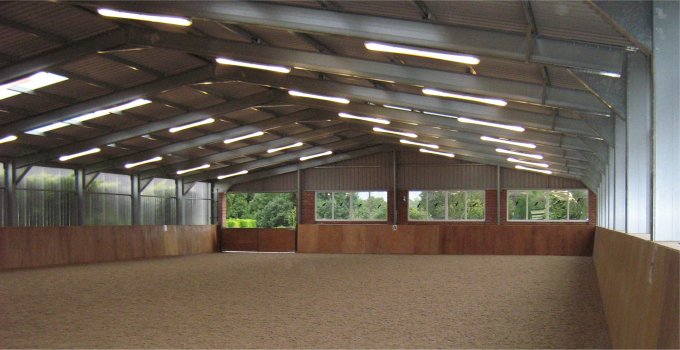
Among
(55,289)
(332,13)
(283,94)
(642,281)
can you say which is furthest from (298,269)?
(642,281)

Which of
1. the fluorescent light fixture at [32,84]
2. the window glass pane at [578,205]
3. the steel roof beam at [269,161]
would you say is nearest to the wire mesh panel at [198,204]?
the steel roof beam at [269,161]

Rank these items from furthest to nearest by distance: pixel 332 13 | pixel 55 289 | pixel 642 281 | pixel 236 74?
pixel 236 74 → pixel 55 289 → pixel 332 13 → pixel 642 281

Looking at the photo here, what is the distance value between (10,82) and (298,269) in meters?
9.94

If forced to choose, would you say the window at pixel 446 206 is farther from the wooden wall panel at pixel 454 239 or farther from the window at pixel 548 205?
the wooden wall panel at pixel 454 239

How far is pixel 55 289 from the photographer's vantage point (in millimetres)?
16297

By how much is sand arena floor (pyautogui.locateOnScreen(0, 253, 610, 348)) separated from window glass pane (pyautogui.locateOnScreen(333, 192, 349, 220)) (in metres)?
20.2

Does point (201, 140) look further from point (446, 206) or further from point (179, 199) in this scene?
point (446, 206)

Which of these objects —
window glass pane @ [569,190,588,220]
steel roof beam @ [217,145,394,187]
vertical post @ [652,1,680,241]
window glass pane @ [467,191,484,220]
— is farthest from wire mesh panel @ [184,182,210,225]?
vertical post @ [652,1,680,241]

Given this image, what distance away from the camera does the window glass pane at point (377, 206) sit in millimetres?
41500

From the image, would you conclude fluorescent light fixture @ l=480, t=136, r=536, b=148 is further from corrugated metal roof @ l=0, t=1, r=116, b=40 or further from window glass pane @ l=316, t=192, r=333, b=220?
window glass pane @ l=316, t=192, r=333, b=220

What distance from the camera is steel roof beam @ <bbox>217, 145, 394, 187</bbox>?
4088cm

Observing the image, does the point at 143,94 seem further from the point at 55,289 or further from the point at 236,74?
the point at 55,289

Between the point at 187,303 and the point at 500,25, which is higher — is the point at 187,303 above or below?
below

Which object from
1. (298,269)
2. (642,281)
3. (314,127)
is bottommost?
(298,269)
